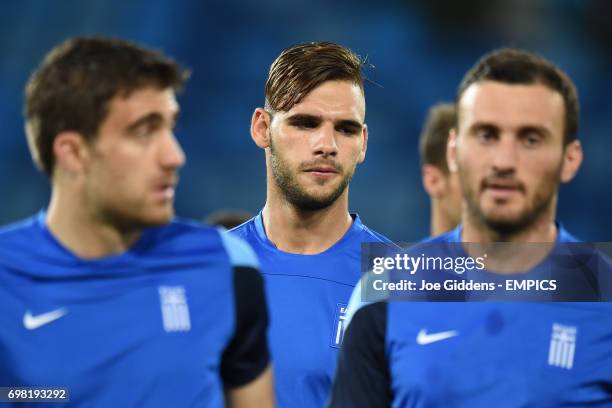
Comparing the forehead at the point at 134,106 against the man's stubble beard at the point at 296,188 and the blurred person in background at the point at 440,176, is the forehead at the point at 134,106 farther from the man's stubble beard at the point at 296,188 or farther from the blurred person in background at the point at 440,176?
the blurred person in background at the point at 440,176

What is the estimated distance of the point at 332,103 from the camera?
13.9 ft

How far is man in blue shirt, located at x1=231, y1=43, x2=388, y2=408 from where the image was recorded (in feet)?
13.2

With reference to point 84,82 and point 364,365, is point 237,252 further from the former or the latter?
point 84,82

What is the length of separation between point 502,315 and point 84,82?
1.47 meters

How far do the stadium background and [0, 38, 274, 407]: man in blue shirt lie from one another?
23.9 feet

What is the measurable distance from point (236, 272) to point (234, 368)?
0.28 metres

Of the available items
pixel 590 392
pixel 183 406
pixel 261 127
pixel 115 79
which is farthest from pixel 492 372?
pixel 261 127

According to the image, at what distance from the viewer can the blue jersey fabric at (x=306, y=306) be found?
155 inches

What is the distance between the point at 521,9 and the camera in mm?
10664

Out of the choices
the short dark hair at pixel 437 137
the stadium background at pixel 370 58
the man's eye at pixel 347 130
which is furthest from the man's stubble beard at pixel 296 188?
the stadium background at pixel 370 58

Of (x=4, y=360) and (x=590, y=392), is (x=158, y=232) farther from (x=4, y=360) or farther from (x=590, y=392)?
(x=590, y=392)

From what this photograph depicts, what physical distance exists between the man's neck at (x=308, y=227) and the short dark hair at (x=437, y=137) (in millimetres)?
2083

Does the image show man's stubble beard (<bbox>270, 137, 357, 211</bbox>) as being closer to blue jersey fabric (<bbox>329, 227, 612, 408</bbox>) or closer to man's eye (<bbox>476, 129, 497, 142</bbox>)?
blue jersey fabric (<bbox>329, 227, 612, 408</bbox>)

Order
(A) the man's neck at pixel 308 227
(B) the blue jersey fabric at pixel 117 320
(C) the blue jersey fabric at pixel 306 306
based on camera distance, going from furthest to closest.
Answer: (A) the man's neck at pixel 308 227
(C) the blue jersey fabric at pixel 306 306
(B) the blue jersey fabric at pixel 117 320
